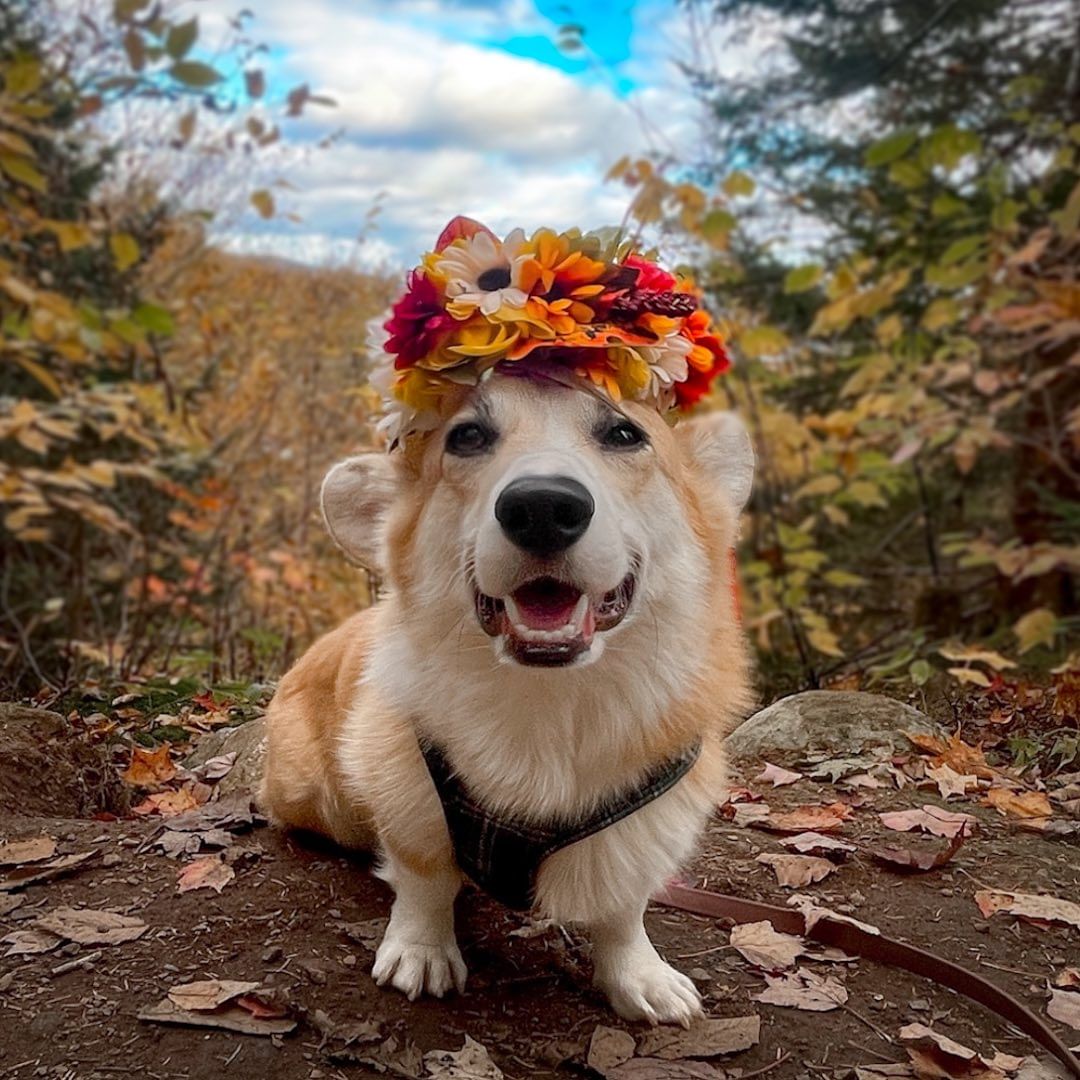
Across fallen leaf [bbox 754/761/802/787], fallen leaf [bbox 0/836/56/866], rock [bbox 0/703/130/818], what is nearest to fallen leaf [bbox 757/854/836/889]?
fallen leaf [bbox 754/761/802/787]

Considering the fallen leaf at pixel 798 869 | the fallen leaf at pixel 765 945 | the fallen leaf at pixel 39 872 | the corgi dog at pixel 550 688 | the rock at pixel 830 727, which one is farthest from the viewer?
the rock at pixel 830 727

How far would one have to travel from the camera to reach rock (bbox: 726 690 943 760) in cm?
345

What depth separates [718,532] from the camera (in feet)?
6.91

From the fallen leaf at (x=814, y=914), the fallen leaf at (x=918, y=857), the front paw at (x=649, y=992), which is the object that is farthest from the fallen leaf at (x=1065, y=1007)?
the front paw at (x=649, y=992)

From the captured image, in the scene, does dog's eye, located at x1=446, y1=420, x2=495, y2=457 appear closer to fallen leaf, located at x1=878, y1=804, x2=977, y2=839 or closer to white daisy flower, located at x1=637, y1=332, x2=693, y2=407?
white daisy flower, located at x1=637, y1=332, x2=693, y2=407

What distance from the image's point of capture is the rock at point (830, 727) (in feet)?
11.3

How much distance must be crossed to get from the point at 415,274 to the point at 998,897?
1.98 meters

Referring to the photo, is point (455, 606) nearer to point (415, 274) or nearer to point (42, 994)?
point (415, 274)

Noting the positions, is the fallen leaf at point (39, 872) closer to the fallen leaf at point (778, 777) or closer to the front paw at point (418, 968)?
the front paw at point (418, 968)

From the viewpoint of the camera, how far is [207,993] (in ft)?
6.20

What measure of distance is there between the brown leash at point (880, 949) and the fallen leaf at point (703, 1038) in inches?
13.9

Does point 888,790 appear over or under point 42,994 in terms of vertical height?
over

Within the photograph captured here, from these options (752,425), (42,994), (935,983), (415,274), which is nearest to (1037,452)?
(752,425)

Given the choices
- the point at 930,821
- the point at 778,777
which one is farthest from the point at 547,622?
the point at 778,777
